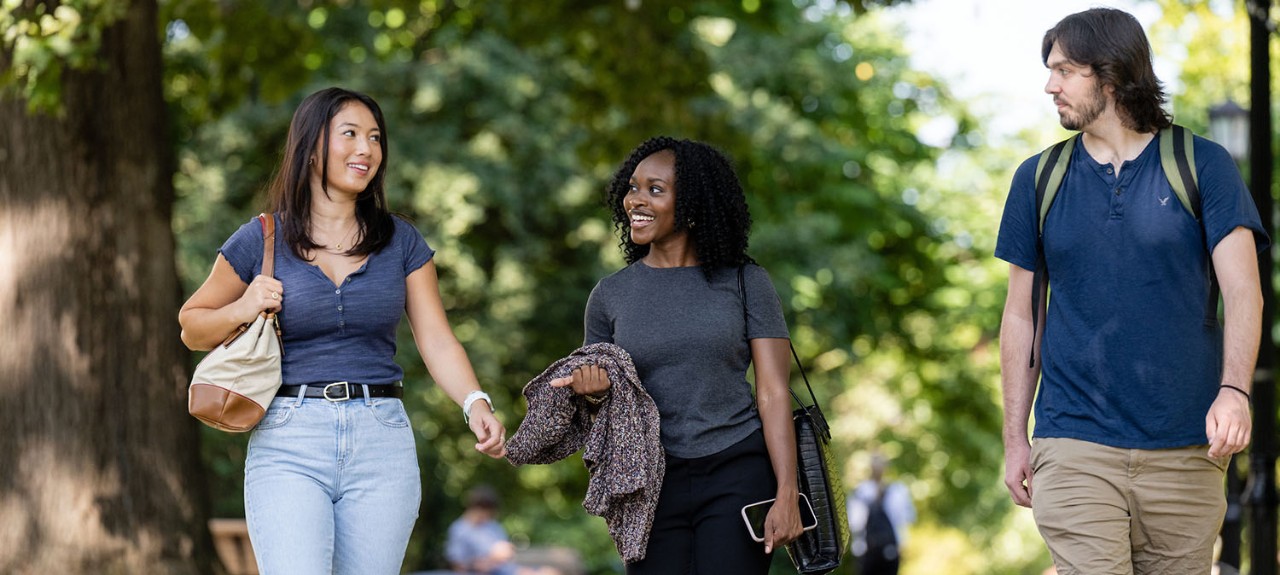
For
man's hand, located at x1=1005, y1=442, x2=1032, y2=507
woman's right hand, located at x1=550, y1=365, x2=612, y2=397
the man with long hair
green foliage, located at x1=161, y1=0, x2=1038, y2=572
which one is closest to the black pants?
woman's right hand, located at x1=550, y1=365, x2=612, y2=397

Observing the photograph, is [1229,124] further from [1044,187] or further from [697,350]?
[697,350]

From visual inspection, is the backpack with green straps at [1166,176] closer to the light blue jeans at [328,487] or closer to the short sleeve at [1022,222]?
the short sleeve at [1022,222]

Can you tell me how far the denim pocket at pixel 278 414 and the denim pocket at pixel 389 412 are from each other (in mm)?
231

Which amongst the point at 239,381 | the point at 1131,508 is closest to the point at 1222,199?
the point at 1131,508

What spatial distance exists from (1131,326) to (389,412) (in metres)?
2.14

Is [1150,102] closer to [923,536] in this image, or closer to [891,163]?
[891,163]

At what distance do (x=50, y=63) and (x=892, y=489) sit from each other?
11.0 m

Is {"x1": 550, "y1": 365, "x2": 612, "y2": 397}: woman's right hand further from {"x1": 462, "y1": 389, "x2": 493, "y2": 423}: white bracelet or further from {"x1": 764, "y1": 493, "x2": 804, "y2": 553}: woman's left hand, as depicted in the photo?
{"x1": 764, "y1": 493, "x2": 804, "y2": 553}: woman's left hand

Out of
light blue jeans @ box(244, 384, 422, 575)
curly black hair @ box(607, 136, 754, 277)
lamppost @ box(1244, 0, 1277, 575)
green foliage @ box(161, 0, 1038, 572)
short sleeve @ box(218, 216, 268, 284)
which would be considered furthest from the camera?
green foliage @ box(161, 0, 1038, 572)

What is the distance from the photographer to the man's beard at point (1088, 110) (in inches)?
182

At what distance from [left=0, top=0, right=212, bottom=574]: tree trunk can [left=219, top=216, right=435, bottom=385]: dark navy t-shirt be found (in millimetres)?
4839

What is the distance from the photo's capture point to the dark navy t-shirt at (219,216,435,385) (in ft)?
15.5

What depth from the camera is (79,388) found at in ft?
30.3

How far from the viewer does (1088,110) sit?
4633 mm
